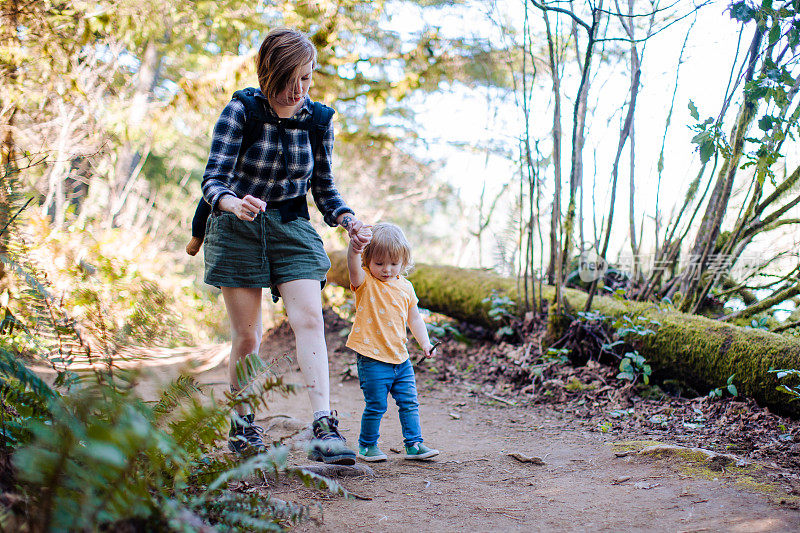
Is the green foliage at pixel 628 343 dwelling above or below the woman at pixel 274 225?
below

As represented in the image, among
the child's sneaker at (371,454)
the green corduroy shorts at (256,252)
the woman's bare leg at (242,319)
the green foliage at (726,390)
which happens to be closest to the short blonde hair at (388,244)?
the green corduroy shorts at (256,252)

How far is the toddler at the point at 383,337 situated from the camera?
9.93 feet

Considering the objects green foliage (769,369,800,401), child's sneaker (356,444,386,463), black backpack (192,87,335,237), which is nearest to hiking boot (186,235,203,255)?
black backpack (192,87,335,237)

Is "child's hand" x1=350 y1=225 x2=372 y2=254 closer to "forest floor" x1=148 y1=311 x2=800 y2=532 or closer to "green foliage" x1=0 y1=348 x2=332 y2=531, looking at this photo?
"forest floor" x1=148 y1=311 x2=800 y2=532

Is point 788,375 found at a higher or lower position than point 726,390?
higher

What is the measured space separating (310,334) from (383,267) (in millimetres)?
636

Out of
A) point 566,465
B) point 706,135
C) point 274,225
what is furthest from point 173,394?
point 706,135

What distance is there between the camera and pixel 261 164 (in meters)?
2.86

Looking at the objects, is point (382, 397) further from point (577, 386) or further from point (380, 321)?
point (577, 386)

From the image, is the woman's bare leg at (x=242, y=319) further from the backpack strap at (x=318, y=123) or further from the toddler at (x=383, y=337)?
the backpack strap at (x=318, y=123)

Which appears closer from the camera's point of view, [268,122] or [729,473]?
[729,473]

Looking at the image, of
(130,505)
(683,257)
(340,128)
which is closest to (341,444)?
(130,505)

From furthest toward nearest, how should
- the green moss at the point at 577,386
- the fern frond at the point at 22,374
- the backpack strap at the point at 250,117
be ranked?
the green moss at the point at 577,386 < the backpack strap at the point at 250,117 < the fern frond at the point at 22,374

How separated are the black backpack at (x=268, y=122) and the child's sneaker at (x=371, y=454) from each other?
1551mm
